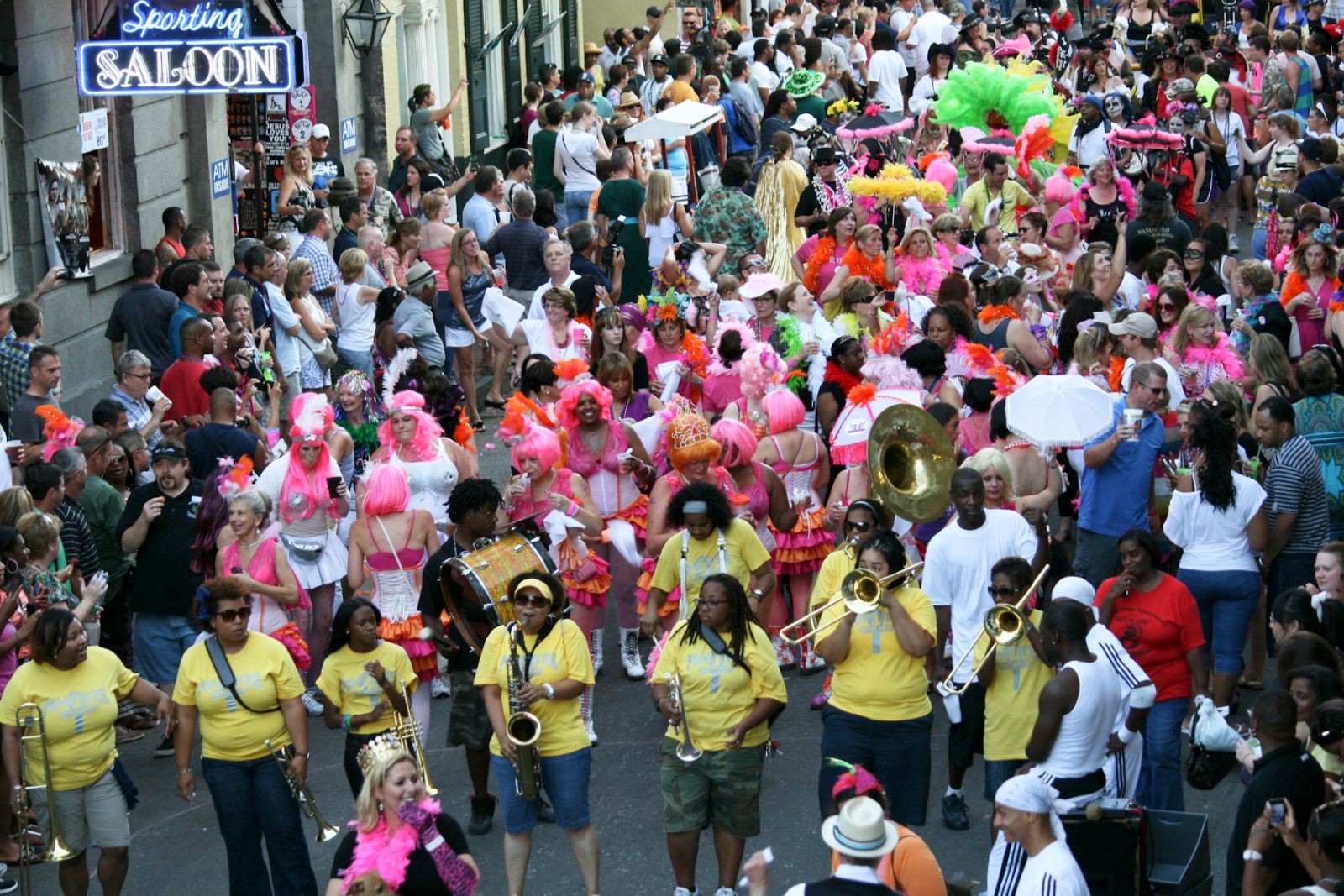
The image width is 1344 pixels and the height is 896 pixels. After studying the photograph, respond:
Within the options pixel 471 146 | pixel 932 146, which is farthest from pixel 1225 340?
pixel 471 146

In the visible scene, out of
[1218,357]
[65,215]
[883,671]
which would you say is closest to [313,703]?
[883,671]

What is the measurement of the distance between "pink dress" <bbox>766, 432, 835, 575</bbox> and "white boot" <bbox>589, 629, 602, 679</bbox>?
1.03m

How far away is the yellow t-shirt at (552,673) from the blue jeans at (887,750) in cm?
98

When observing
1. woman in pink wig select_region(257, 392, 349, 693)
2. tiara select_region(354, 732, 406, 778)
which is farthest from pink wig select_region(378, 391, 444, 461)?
tiara select_region(354, 732, 406, 778)

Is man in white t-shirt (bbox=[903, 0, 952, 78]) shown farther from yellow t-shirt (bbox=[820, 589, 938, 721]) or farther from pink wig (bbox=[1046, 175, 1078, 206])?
yellow t-shirt (bbox=[820, 589, 938, 721])

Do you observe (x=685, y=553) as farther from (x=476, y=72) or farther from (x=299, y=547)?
(x=476, y=72)

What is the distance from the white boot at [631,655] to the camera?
9.95 meters

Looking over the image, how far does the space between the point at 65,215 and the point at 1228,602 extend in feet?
29.6

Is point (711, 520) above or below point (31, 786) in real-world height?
above

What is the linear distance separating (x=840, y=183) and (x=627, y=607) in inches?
264

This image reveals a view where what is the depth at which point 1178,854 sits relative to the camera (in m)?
6.63

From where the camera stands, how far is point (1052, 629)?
6.94 meters

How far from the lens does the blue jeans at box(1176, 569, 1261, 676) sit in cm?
855

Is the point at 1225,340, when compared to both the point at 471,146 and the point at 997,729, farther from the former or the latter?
the point at 471,146
